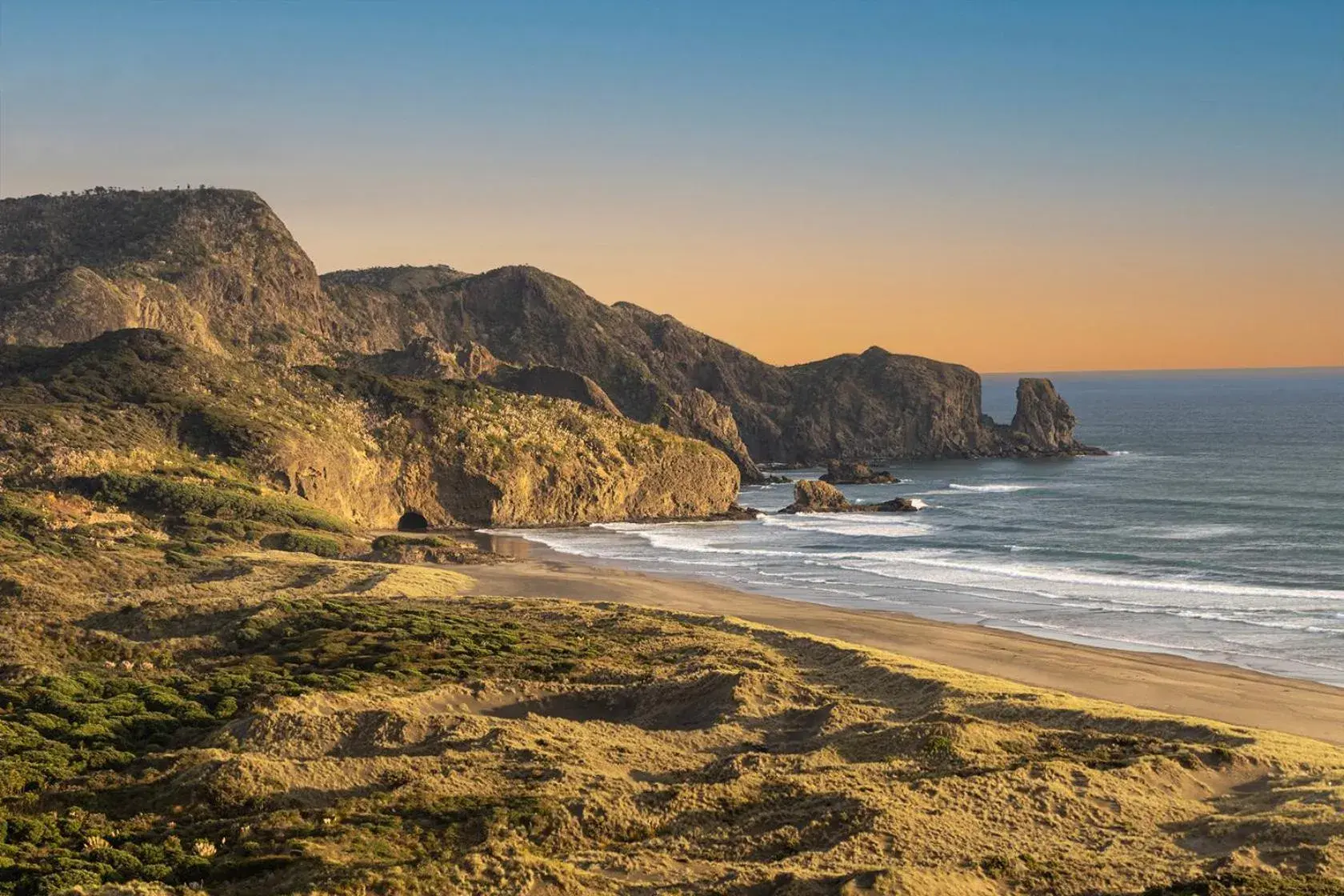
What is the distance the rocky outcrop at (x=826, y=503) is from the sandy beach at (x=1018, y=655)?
43863mm

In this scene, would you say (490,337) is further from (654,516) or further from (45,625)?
(45,625)

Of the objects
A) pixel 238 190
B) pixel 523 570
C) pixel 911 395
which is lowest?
pixel 523 570

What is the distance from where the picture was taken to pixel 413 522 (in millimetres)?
99562

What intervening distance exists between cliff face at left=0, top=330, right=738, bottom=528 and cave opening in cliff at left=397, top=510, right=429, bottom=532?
62 cm

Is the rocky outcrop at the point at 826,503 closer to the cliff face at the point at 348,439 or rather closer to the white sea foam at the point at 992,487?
the cliff face at the point at 348,439

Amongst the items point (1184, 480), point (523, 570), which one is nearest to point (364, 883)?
point (523, 570)

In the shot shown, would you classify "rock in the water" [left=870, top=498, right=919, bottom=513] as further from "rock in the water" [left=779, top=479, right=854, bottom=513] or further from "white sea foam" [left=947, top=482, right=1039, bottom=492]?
"white sea foam" [left=947, top=482, right=1039, bottom=492]

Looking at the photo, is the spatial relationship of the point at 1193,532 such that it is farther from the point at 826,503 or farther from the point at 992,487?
the point at 992,487

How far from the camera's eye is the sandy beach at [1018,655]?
39438mm

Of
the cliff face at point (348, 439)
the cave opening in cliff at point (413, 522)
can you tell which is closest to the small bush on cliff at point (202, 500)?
the cliff face at point (348, 439)

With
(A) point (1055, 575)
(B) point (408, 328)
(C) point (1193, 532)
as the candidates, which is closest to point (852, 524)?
(C) point (1193, 532)

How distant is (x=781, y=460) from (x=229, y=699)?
14578cm

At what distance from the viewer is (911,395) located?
184 meters

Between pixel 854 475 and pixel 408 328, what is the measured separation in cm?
7700
